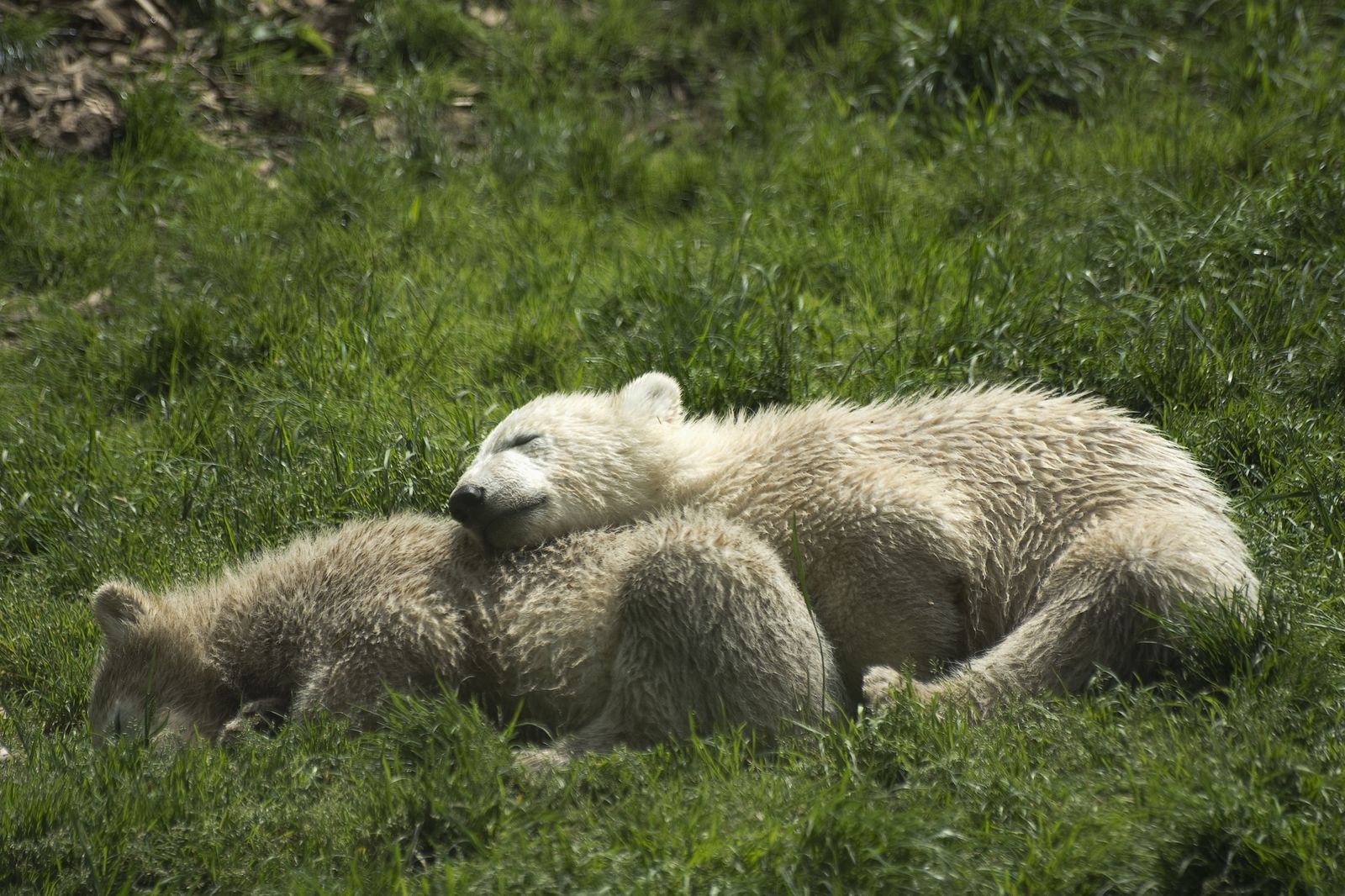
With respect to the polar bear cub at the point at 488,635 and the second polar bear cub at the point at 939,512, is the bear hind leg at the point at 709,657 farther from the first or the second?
the second polar bear cub at the point at 939,512

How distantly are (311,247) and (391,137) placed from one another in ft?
4.63

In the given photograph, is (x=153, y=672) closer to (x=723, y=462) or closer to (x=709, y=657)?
(x=709, y=657)

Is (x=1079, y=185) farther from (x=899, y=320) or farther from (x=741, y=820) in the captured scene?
(x=741, y=820)

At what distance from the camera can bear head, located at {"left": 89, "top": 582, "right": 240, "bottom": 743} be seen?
16.5 ft

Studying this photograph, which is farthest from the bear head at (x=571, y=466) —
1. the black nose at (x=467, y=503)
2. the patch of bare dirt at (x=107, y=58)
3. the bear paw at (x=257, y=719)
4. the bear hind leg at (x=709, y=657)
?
the patch of bare dirt at (x=107, y=58)

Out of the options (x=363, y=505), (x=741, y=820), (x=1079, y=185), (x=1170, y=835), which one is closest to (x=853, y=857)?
(x=741, y=820)

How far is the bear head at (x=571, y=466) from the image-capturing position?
514cm

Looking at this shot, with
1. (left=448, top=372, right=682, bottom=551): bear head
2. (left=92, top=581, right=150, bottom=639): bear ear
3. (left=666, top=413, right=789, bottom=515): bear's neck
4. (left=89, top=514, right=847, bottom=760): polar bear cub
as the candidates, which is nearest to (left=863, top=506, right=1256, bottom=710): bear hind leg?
(left=89, top=514, right=847, bottom=760): polar bear cub

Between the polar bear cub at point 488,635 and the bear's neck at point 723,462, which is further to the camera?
the bear's neck at point 723,462

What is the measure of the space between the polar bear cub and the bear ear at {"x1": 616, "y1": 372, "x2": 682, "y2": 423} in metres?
0.64

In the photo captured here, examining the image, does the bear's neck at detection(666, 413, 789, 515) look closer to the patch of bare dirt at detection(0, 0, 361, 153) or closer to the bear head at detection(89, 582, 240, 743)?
the bear head at detection(89, 582, 240, 743)

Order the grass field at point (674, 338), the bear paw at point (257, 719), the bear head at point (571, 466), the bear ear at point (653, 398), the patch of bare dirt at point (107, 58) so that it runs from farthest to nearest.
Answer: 1. the patch of bare dirt at point (107, 58)
2. the bear ear at point (653, 398)
3. the bear head at point (571, 466)
4. the bear paw at point (257, 719)
5. the grass field at point (674, 338)

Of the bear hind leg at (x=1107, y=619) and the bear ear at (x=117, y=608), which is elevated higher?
the bear hind leg at (x=1107, y=619)

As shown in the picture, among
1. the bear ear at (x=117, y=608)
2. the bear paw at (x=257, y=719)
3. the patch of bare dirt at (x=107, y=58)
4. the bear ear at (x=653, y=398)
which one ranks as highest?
the patch of bare dirt at (x=107, y=58)
